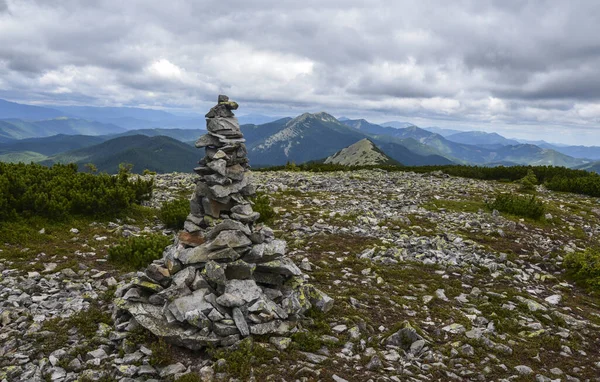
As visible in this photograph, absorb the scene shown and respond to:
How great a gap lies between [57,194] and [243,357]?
11.8m

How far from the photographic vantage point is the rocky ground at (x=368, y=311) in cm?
655

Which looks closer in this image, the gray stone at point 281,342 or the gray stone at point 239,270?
the gray stone at point 281,342

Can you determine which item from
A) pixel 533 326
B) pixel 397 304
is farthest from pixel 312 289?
pixel 533 326

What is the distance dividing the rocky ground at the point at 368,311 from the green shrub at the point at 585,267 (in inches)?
16.7

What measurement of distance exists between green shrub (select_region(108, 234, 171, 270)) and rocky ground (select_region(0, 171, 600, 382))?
1.41 ft

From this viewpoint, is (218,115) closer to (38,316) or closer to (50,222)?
(38,316)

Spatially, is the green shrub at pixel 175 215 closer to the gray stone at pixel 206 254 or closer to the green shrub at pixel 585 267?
the gray stone at pixel 206 254

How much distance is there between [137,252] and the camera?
426 inches

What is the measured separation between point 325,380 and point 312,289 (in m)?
2.89

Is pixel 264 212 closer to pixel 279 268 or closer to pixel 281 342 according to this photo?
pixel 279 268

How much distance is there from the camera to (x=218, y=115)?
9367 millimetres

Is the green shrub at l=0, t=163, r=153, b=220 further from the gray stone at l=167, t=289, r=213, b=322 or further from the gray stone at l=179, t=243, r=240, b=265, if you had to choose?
the gray stone at l=167, t=289, r=213, b=322

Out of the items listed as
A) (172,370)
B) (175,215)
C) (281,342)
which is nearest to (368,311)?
(281,342)

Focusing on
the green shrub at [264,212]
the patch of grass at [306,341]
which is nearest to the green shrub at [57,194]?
the green shrub at [264,212]
